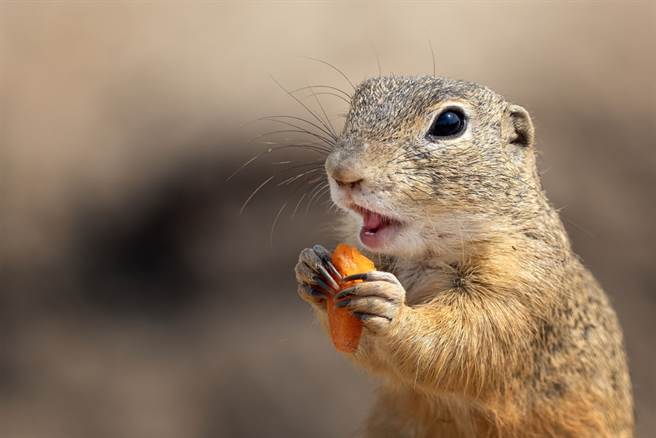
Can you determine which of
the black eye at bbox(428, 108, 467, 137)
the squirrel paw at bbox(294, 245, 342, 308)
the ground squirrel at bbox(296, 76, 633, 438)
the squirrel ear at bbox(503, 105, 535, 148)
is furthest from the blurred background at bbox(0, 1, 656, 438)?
the squirrel paw at bbox(294, 245, 342, 308)

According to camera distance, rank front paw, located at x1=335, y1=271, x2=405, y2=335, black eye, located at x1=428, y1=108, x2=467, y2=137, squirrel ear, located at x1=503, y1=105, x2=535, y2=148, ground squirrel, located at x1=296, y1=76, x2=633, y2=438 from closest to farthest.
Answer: front paw, located at x1=335, y1=271, x2=405, y2=335
ground squirrel, located at x1=296, y1=76, x2=633, y2=438
black eye, located at x1=428, y1=108, x2=467, y2=137
squirrel ear, located at x1=503, y1=105, x2=535, y2=148

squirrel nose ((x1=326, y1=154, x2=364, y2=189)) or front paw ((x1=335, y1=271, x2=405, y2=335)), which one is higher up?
squirrel nose ((x1=326, y1=154, x2=364, y2=189))

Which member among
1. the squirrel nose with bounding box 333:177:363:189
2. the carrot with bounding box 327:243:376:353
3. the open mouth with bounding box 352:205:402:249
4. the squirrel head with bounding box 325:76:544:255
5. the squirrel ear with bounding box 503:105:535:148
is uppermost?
the squirrel ear with bounding box 503:105:535:148

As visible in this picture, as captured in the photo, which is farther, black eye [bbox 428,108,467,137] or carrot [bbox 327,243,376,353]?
black eye [bbox 428,108,467,137]

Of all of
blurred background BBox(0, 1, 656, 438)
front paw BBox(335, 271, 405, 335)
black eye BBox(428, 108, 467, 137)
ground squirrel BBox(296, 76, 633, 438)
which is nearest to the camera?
front paw BBox(335, 271, 405, 335)

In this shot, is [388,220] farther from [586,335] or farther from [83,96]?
[83,96]

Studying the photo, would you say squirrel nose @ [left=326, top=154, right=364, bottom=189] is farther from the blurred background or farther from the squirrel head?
the blurred background
